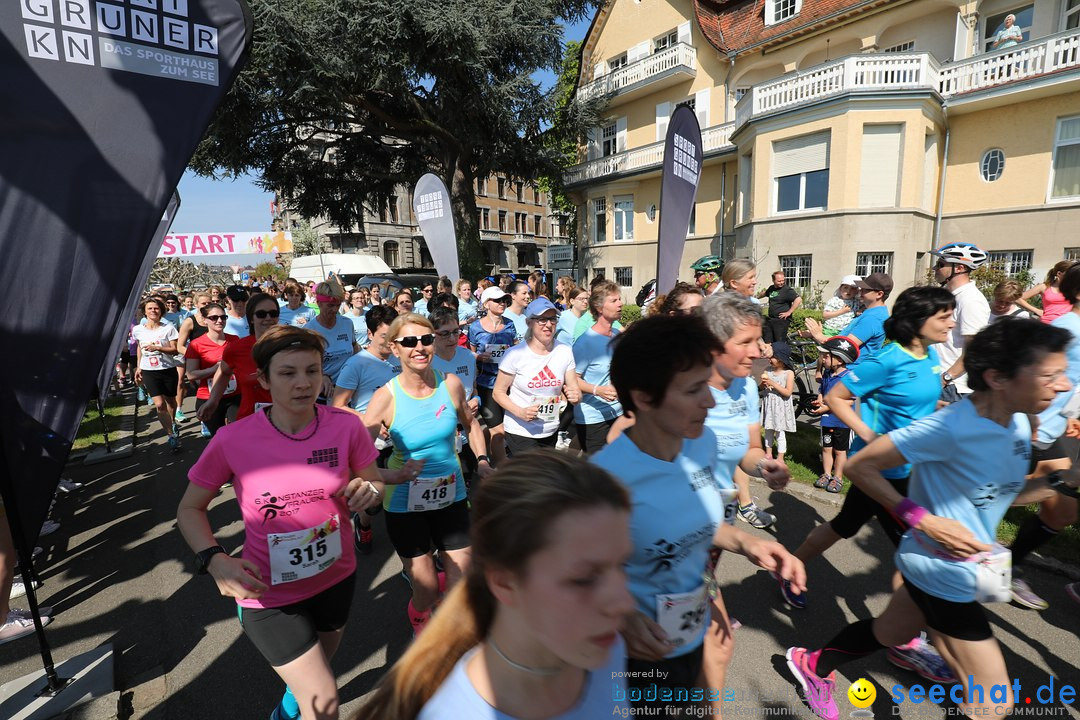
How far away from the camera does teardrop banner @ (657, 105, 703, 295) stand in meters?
6.62

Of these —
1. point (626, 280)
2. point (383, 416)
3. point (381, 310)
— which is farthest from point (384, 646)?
point (626, 280)

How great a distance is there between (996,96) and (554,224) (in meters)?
48.1

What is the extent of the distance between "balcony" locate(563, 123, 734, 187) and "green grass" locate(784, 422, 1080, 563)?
55.3ft

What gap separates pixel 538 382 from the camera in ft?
14.3

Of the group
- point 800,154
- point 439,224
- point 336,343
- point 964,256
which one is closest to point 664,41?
point 800,154

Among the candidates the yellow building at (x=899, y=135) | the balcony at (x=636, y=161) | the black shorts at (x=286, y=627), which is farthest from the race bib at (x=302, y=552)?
the balcony at (x=636, y=161)

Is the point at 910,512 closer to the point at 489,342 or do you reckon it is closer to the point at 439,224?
the point at 489,342

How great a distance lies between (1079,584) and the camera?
3301mm

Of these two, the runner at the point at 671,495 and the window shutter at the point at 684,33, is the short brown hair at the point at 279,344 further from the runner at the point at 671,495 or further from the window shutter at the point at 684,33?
the window shutter at the point at 684,33

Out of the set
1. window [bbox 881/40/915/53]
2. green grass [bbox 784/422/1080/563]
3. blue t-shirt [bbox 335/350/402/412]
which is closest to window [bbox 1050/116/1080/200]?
window [bbox 881/40/915/53]

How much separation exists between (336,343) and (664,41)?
78.4 feet

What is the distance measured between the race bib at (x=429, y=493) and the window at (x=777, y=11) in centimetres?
2385

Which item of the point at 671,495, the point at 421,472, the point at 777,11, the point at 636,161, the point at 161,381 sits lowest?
→ the point at 161,381

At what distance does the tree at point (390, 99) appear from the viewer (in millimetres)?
14945
